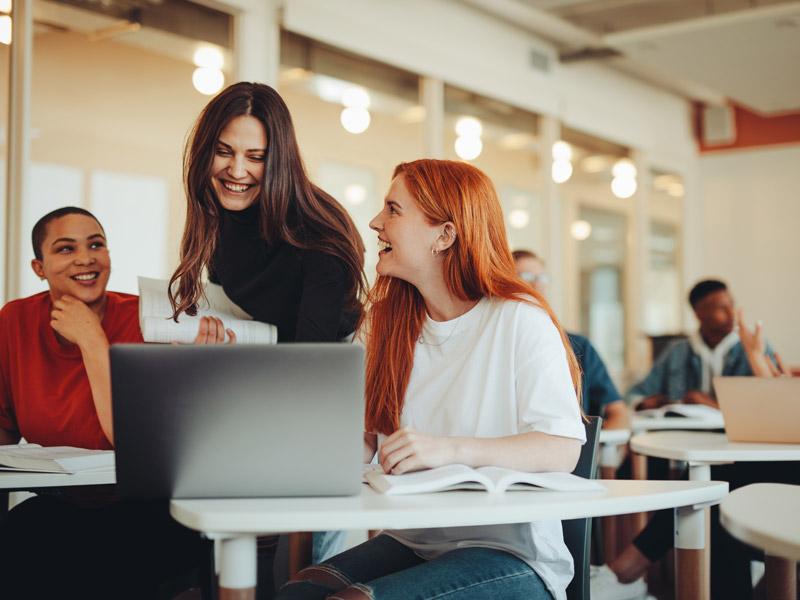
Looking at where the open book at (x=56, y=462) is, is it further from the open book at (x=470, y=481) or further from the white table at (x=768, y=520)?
the white table at (x=768, y=520)

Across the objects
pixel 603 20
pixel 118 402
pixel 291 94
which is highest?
pixel 603 20

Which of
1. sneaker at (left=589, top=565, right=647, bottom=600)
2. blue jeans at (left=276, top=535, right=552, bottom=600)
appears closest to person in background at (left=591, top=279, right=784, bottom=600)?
sneaker at (left=589, top=565, right=647, bottom=600)

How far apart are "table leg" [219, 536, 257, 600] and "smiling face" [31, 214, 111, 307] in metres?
1.42

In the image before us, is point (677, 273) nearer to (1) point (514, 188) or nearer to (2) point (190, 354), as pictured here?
(1) point (514, 188)

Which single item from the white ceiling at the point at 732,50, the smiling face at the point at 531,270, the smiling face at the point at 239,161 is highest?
the white ceiling at the point at 732,50

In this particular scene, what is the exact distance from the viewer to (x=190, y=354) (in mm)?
1296

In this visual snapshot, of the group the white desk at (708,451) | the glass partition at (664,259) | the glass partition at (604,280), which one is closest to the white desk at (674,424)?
the white desk at (708,451)

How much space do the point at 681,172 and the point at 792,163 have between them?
993 millimetres

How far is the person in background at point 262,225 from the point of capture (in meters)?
2.23

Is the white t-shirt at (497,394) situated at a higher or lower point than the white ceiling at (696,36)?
lower

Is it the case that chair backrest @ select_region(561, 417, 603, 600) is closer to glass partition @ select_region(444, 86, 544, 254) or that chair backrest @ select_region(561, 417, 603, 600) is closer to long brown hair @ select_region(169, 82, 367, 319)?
long brown hair @ select_region(169, 82, 367, 319)

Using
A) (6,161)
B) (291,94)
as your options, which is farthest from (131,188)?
(291,94)

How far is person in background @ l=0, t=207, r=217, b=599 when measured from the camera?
2010 mm

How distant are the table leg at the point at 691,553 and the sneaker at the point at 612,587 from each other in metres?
1.60
